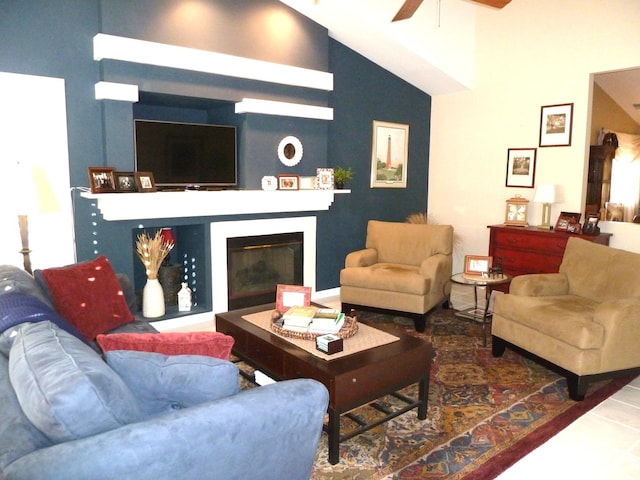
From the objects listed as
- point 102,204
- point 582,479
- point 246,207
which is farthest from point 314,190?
point 582,479

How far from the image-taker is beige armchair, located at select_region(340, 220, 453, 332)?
174 inches

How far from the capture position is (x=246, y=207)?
4672 mm

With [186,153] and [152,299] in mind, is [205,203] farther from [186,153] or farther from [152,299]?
[152,299]

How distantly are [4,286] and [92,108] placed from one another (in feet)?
6.94

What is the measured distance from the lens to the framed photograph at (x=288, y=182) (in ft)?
15.9

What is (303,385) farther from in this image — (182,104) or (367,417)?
(182,104)

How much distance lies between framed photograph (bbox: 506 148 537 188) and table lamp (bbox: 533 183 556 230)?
0.26 m

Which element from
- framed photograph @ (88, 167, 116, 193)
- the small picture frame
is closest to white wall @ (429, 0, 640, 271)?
the small picture frame

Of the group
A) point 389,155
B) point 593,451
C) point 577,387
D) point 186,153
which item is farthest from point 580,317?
point 186,153

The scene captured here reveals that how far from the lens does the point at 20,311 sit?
1.89 metres

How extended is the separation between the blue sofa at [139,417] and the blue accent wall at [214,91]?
2.58 meters

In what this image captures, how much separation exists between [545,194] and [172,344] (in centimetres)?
469

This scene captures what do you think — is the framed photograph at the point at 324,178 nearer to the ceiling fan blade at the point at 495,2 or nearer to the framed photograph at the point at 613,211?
the ceiling fan blade at the point at 495,2

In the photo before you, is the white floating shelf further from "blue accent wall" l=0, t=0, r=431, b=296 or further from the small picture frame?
the small picture frame
